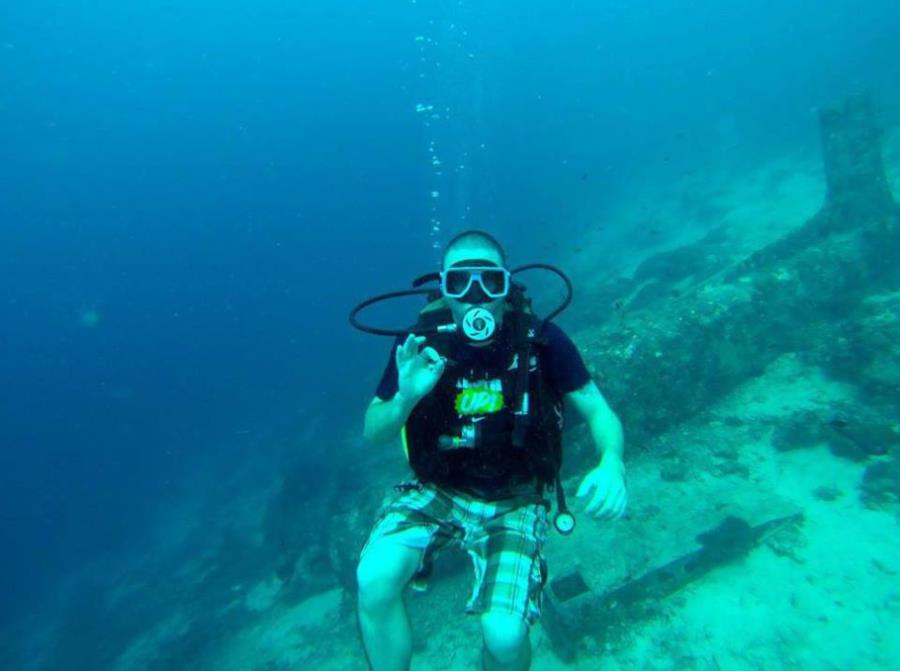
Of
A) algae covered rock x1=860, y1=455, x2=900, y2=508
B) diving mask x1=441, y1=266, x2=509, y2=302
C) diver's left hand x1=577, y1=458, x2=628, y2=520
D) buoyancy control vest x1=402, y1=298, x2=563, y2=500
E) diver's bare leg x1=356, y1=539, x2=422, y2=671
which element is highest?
diving mask x1=441, y1=266, x2=509, y2=302

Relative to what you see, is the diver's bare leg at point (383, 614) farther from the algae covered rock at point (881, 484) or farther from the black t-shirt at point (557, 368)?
the algae covered rock at point (881, 484)

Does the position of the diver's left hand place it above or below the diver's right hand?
below

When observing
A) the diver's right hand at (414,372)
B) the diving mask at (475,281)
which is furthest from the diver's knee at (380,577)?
the diving mask at (475,281)

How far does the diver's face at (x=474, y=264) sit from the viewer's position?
3.15m

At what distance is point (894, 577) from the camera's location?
4.84 metres

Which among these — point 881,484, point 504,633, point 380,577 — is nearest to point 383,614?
point 380,577

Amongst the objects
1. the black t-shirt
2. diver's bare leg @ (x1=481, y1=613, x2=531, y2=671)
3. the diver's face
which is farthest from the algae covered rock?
the diver's face

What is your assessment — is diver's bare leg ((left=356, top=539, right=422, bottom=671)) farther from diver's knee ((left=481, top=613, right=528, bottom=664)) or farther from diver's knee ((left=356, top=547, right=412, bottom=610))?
diver's knee ((left=481, top=613, right=528, bottom=664))

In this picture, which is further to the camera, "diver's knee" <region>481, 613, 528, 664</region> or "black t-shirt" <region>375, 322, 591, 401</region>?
"black t-shirt" <region>375, 322, 591, 401</region>

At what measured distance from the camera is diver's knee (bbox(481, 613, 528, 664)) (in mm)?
2723

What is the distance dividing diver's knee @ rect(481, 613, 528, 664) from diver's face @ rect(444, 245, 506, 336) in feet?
5.87

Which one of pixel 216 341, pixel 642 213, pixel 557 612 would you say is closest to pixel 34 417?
pixel 216 341

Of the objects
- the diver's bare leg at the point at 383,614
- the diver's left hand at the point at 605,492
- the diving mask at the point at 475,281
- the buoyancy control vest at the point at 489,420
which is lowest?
the diver's bare leg at the point at 383,614

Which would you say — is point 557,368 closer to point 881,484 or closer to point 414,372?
point 414,372
